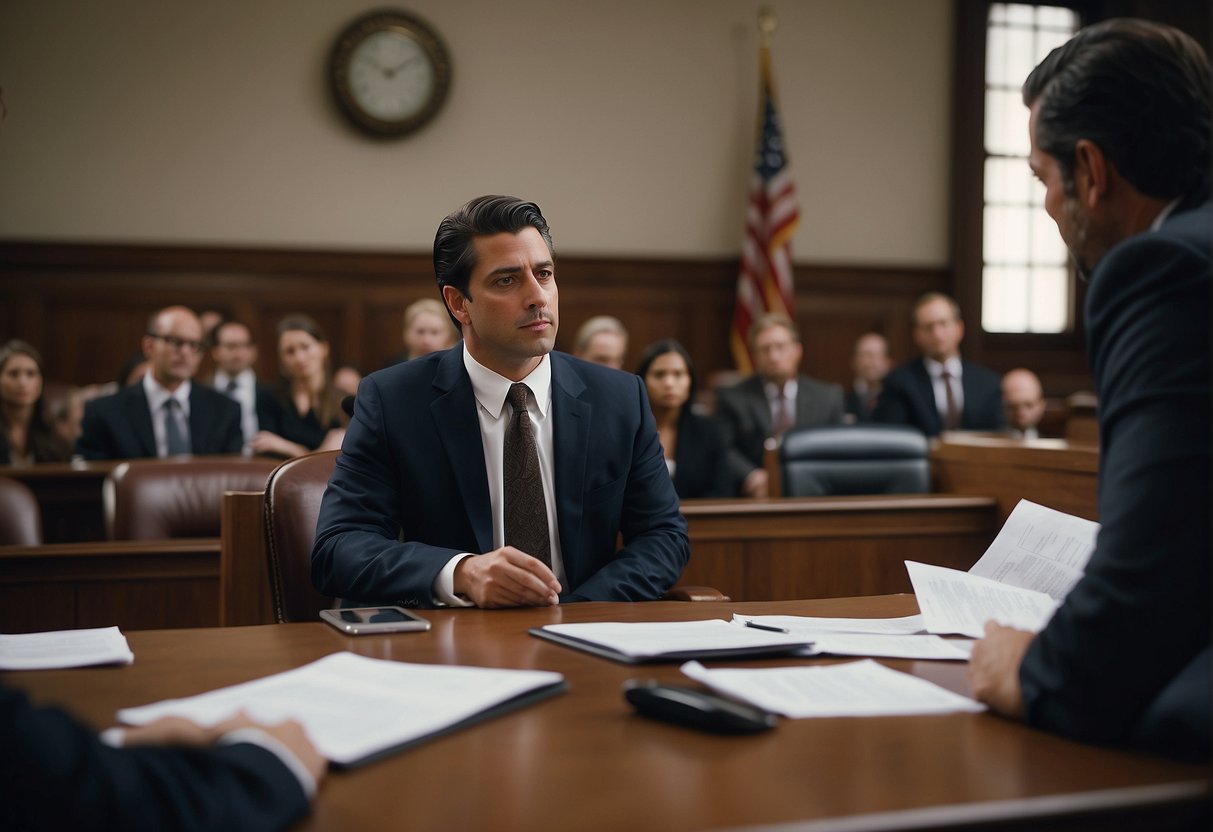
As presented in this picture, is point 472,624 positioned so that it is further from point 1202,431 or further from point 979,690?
point 1202,431

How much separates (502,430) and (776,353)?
4317 millimetres

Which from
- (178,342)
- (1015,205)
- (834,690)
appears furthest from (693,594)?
(1015,205)

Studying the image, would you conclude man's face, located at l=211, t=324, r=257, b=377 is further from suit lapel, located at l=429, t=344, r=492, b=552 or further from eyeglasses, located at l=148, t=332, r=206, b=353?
suit lapel, located at l=429, t=344, r=492, b=552

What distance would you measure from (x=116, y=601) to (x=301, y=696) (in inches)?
84.5

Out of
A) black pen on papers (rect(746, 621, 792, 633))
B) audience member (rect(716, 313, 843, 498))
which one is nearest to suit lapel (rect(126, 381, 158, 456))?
audience member (rect(716, 313, 843, 498))

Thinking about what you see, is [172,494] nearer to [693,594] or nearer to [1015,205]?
[693,594]

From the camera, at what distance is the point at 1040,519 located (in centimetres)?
177

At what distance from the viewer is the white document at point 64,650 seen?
1.43m

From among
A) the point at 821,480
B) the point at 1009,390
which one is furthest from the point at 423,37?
the point at 821,480

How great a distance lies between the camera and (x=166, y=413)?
5.88m

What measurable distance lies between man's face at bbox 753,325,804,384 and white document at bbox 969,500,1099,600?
477 cm

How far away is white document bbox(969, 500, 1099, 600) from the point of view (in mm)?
1681

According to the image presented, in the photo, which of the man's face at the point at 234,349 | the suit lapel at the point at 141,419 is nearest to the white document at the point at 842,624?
A: the suit lapel at the point at 141,419

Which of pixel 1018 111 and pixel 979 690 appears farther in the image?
pixel 1018 111
